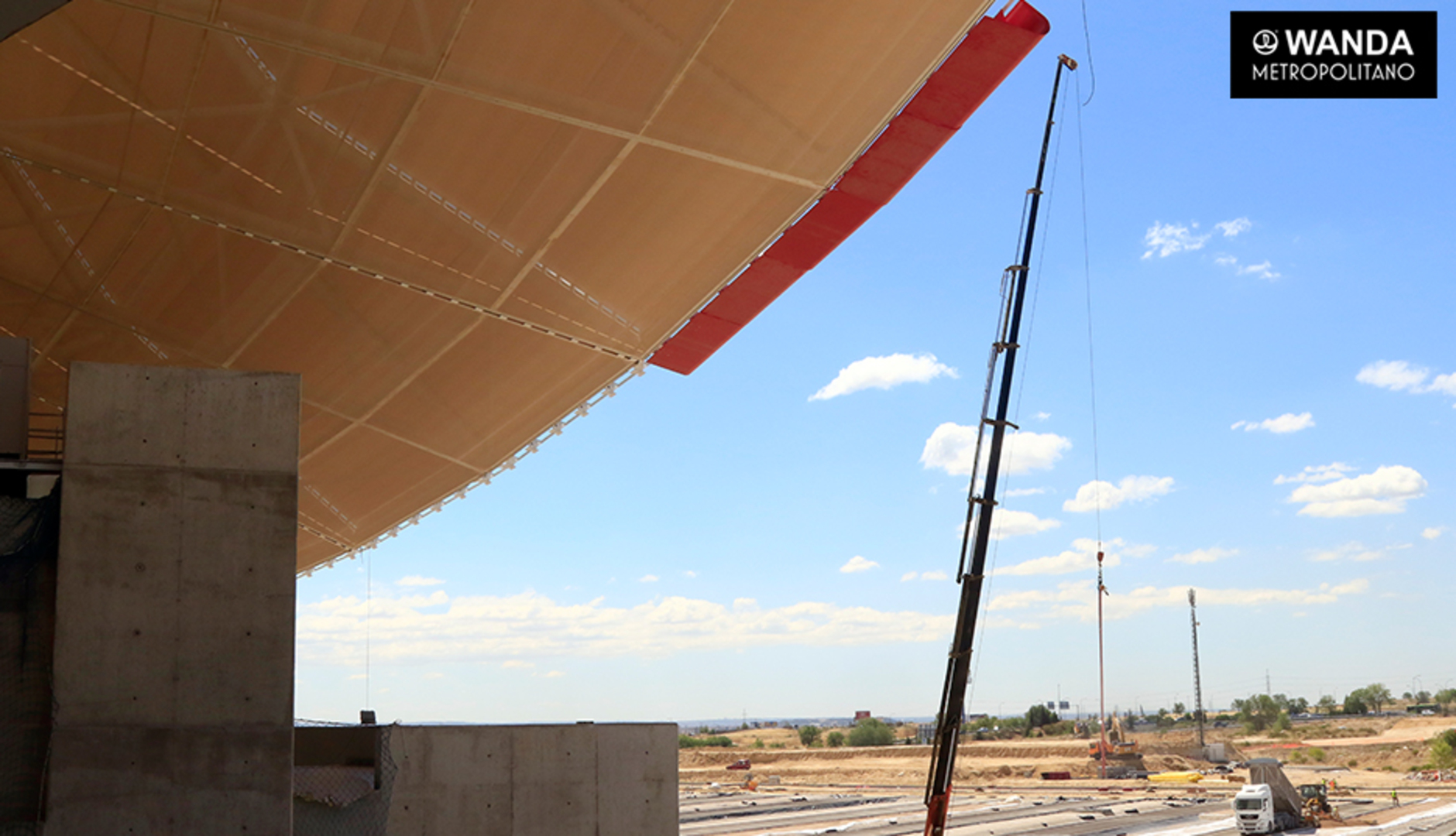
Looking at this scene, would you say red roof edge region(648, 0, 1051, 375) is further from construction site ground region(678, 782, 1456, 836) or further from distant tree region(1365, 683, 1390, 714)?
distant tree region(1365, 683, 1390, 714)

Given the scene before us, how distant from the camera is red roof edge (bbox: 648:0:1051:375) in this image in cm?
1691

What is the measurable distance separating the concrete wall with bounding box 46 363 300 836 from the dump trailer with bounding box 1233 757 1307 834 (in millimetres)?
37356

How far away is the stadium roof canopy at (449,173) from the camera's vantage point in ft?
52.2

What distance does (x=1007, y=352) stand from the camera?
62.3 feet

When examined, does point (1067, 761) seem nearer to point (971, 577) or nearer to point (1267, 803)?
point (1267, 803)

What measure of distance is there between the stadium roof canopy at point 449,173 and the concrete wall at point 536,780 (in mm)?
8313

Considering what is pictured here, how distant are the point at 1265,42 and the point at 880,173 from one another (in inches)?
314

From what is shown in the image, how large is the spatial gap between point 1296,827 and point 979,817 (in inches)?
497

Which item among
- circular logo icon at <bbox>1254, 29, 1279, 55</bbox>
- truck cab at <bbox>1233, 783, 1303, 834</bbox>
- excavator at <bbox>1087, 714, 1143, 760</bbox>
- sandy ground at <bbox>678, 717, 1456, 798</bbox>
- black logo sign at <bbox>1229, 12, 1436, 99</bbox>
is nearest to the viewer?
black logo sign at <bbox>1229, 12, 1436, 99</bbox>

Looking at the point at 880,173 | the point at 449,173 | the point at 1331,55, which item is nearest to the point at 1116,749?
the point at 1331,55

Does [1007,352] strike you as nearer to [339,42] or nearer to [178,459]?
[339,42]

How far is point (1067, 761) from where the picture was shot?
95.5 m

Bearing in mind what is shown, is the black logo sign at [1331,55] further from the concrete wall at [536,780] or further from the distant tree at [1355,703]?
the distant tree at [1355,703]

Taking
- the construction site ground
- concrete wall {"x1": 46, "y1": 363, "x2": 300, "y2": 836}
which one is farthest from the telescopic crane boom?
the construction site ground
